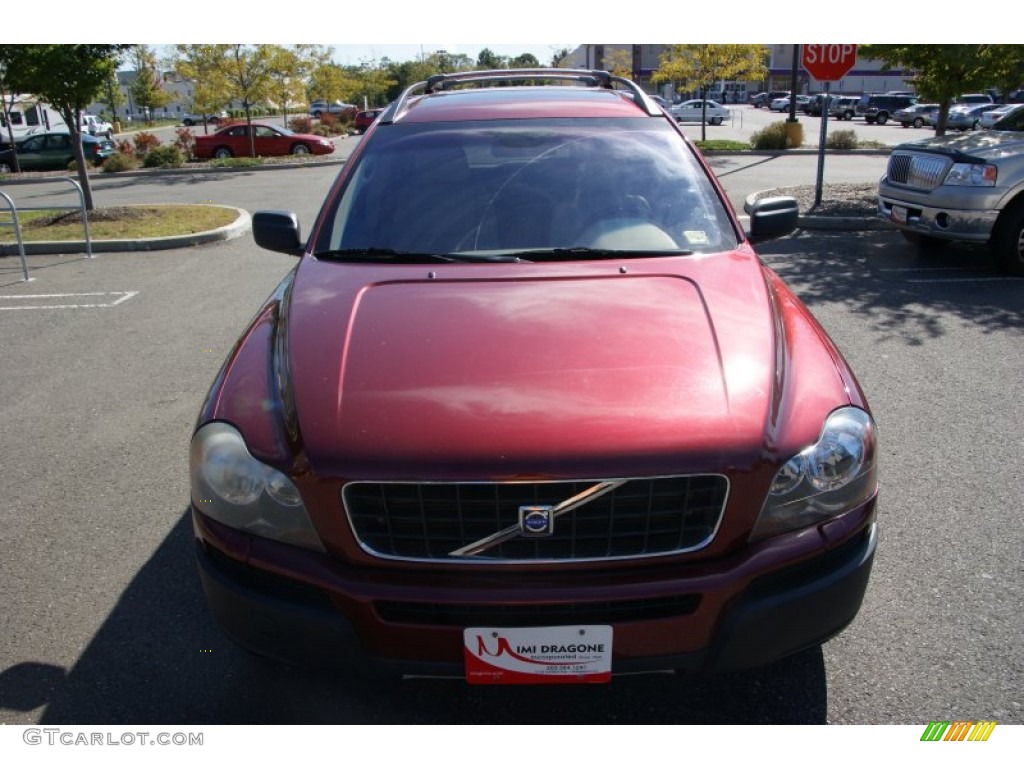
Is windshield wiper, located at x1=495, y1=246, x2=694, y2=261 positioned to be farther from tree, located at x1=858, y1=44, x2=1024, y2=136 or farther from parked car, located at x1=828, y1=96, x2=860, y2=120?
parked car, located at x1=828, y1=96, x2=860, y2=120

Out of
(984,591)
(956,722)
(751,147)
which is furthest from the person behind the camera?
(751,147)

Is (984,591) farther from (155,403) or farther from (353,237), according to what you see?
(155,403)

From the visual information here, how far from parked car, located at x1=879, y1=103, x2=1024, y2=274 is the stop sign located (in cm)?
293

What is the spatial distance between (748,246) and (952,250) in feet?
24.4

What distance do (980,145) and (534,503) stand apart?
818cm

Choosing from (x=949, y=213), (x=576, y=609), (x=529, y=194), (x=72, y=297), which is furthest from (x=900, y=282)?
(x=72, y=297)

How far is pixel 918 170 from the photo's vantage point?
8.71 m

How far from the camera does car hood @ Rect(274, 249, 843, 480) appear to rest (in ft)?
7.40

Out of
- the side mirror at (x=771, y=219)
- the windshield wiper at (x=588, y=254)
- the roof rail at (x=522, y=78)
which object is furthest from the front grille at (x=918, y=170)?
the windshield wiper at (x=588, y=254)

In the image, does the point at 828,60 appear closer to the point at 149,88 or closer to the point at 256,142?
the point at 256,142

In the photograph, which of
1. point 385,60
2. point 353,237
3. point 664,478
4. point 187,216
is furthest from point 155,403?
point 385,60

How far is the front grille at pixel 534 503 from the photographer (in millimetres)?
2268

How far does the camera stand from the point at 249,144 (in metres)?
26.7

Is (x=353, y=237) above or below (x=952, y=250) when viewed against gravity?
above
